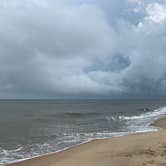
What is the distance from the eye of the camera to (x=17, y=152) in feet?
65.0

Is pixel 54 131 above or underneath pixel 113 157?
underneath

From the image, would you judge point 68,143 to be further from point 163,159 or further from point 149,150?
point 163,159

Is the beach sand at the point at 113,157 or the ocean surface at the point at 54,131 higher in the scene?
the beach sand at the point at 113,157

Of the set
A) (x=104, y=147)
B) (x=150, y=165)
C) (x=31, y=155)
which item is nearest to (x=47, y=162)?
(x=31, y=155)

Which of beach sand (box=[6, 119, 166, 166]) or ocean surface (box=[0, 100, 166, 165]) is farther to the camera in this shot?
ocean surface (box=[0, 100, 166, 165])

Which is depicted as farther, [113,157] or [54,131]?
[54,131]

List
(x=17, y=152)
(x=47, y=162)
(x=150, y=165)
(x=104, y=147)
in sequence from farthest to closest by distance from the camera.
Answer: (x=17, y=152) → (x=104, y=147) → (x=47, y=162) → (x=150, y=165)

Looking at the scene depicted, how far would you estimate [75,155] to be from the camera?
16.5 m

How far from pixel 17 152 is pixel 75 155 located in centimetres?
497

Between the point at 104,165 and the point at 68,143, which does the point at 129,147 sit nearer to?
the point at 104,165

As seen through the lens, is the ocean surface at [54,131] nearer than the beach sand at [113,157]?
No

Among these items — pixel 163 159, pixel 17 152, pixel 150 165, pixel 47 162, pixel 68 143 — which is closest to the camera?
pixel 150 165

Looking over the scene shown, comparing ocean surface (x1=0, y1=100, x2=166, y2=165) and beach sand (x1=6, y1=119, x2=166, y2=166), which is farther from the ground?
beach sand (x1=6, y1=119, x2=166, y2=166)

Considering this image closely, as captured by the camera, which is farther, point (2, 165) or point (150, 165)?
point (2, 165)
